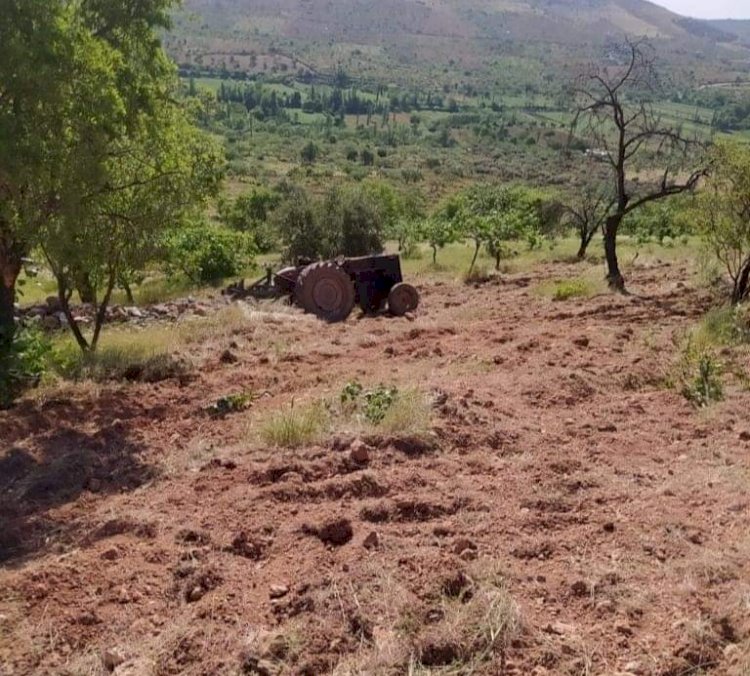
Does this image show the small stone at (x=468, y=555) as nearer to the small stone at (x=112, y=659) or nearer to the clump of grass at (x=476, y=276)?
the small stone at (x=112, y=659)

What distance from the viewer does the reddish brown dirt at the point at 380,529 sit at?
3955 millimetres

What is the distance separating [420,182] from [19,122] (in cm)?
6539

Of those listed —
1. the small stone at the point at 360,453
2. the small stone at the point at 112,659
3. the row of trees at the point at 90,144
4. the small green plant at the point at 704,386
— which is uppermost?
the row of trees at the point at 90,144

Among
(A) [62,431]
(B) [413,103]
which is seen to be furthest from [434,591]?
(B) [413,103]

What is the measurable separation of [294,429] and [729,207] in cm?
905

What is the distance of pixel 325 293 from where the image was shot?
1506 centimetres

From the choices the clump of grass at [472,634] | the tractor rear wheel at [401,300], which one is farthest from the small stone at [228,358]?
the clump of grass at [472,634]

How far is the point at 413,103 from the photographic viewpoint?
14625 centimetres

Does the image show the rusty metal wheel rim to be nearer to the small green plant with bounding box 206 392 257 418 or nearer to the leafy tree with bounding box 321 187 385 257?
the small green plant with bounding box 206 392 257 418

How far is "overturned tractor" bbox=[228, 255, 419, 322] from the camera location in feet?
49.3

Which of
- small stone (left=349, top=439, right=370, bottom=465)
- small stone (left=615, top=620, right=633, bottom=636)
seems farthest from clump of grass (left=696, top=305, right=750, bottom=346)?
small stone (left=615, top=620, right=633, bottom=636)

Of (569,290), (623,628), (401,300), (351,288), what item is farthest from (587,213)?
(623,628)

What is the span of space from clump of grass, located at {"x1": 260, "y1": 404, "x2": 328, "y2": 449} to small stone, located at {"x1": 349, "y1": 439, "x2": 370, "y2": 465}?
0.46m

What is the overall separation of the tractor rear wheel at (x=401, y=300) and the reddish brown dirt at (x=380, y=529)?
6.19m
